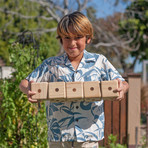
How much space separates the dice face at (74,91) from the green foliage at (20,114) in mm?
1638

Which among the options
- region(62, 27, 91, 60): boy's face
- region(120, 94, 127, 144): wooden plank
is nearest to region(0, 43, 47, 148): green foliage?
region(62, 27, 91, 60): boy's face

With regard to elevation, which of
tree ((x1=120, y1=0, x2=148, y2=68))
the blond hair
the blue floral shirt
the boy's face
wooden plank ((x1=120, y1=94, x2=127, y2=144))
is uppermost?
tree ((x1=120, y1=0, x2=148, y2=68))

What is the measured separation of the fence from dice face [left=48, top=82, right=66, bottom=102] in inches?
121

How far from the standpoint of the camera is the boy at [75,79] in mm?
1689

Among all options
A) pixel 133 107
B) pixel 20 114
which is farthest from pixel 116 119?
pixel 20 114

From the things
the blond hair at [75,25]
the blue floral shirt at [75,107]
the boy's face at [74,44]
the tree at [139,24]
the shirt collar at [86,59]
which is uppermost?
the tree at [139,24]

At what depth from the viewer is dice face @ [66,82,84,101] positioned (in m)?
1.58

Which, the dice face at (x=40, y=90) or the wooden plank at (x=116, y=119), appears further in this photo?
the wooden plank at (x=116, y=119)

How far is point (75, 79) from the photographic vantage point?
5.65 ft

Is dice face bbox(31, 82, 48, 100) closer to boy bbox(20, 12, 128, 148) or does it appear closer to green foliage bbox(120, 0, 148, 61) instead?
boy bbox(20, 12, 128, 148)

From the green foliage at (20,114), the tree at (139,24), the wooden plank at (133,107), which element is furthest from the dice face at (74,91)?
the tree at (139,24)

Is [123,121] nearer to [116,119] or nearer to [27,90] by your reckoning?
[116,119]

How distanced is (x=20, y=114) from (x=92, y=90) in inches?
75.6

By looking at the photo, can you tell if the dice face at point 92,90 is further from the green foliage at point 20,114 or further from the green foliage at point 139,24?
the green foliage at point 139,24
